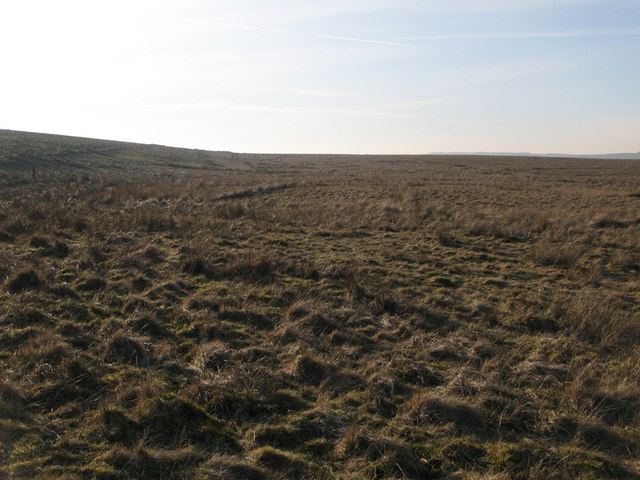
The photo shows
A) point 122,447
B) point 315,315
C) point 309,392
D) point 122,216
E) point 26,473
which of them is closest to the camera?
point 26,473

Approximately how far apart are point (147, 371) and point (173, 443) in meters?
1.31

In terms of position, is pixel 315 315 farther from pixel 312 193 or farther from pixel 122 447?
pixel 312 193

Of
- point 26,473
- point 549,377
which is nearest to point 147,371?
point 26,473

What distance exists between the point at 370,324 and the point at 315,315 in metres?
0.91

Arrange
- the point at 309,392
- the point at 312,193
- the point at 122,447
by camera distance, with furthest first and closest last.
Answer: the point at 312,193 → the point at 309,392 → the point at 122,447

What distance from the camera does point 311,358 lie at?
502 centimetres

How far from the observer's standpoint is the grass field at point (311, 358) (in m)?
3.61

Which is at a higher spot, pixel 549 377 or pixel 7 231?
pixel 7 231

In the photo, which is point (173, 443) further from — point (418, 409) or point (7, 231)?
point (7, 231)

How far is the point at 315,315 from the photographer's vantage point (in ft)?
20.7

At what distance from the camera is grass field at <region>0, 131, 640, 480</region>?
11.8 feet

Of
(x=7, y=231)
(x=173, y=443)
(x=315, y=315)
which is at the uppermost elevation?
(x=7, y=231)

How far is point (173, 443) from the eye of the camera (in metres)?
3.70

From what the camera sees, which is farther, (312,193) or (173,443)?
(312,193)
